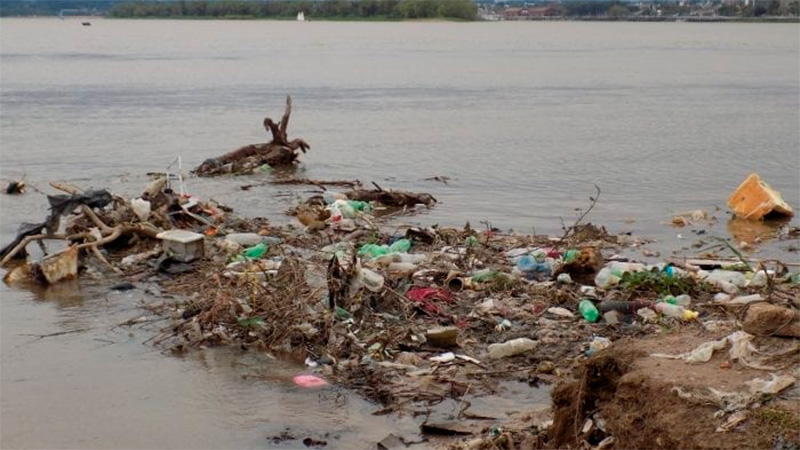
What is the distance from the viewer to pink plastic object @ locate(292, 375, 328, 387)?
6.05 metres

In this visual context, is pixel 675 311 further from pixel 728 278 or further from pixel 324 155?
pixel 324 155

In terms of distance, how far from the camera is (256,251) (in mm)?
8992

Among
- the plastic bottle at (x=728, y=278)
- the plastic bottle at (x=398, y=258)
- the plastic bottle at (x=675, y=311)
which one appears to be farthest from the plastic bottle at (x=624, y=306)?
the plastic bottle at (x=398, y=258)

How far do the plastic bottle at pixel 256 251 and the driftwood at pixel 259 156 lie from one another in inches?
228

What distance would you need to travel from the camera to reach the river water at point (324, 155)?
5.82 meters

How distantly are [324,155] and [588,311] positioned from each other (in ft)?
38.1

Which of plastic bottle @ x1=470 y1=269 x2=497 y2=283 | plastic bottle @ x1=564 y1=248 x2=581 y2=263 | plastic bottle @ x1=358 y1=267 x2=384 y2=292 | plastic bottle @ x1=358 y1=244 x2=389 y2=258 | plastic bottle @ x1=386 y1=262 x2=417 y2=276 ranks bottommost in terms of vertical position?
plastic bottle @ x1=358 y1=244 x2=389 y2=258

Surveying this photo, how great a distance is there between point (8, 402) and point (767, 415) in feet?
13.7

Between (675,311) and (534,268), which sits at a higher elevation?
(675,311)

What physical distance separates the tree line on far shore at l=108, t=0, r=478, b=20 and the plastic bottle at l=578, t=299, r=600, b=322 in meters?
121

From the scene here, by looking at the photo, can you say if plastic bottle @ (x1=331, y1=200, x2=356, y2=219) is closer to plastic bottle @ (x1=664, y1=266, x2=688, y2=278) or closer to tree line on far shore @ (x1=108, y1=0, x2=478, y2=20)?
plastic bottle @ (x1=664, y1=266, x2=688, y2=278)

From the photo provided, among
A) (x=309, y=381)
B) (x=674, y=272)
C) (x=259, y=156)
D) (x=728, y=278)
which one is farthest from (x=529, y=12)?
(x=309, y=381)

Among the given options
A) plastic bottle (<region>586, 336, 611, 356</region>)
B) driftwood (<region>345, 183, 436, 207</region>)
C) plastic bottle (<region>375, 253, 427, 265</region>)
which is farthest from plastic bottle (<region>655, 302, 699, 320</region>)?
driftwood (<region>345, 183, 436, 207</region>)

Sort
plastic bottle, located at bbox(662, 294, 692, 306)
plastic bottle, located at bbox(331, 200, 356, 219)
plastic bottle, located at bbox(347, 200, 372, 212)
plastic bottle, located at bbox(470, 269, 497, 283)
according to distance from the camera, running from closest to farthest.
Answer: plastic bottle, located at bbox(662, 294, 692, 306)
plastic bottle, located at bbox(470, 269, 497, 283)
plastic bottle, located at bbox(331, 200, 356, 219)
plastic bottle, located at bbox(347, 200, 372, 212)
